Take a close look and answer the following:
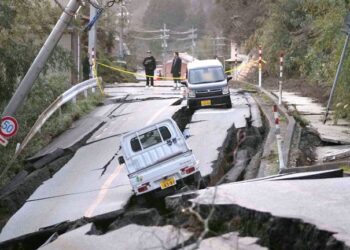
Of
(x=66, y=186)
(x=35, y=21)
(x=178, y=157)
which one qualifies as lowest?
(x=66, y=186)

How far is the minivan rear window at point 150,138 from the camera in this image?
12.2 meters

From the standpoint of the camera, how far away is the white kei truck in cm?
1155

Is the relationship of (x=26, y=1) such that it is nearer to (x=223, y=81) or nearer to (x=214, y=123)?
(x=214, y=123)

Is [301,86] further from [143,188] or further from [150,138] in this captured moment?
[143,188]

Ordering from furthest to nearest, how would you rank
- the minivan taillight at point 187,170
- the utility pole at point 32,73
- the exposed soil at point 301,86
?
the exposed soil at point 301,86
the utility pole at point 32,73
the minivan taillight at point 187,170

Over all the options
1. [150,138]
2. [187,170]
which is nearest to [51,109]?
[150,138]

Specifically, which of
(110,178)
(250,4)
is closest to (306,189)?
(110,178)

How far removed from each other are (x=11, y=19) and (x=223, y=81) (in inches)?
384

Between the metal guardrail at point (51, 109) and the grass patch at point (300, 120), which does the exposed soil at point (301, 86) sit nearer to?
the grass patch at point (300, 120)

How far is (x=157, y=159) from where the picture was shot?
39.3ft

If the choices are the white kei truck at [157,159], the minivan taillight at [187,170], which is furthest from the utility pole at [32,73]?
the minivan taillight at [187,170]

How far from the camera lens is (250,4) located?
149 ft

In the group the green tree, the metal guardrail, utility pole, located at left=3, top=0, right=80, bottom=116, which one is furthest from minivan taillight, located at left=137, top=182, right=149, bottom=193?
the green tree

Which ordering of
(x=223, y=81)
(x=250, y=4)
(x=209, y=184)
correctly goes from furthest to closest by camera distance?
1. (x=250, y=4)
2. (x=223, y=81)
3. (x=209, y=184)
